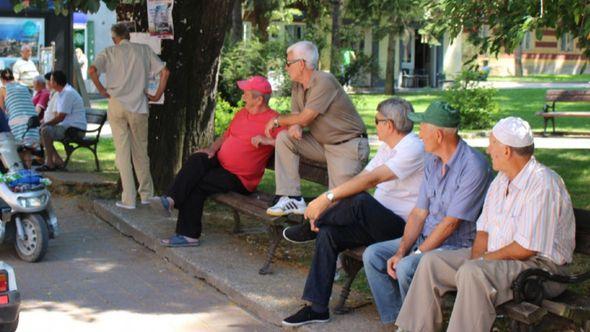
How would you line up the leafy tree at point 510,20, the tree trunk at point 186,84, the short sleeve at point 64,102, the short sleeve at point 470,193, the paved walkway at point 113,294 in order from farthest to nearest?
the short sleeve at point 64,102 → the tree trunk at point 186,84 → the leafy tree at point 510,20 → the paved walkway at point 113,294 → the short sleeve at point 470,193

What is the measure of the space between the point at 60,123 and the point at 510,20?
7180 mm

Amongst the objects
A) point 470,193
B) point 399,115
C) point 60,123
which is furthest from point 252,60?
point 470,193

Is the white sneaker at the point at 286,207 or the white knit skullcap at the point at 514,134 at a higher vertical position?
the white knit skullcap at the point at 514,134

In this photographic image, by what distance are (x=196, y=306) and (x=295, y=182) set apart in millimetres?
1250

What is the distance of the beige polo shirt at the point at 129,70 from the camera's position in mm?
10188

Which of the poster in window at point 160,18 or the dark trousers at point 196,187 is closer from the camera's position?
the dark trousers at point 196,187

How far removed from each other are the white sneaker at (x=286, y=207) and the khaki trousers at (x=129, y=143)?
301cm

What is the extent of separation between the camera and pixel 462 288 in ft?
17.1

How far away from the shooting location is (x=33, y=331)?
6.56 m

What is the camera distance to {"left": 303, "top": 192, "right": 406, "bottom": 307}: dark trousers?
629cm

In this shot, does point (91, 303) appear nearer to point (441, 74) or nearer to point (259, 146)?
point (259, 146)

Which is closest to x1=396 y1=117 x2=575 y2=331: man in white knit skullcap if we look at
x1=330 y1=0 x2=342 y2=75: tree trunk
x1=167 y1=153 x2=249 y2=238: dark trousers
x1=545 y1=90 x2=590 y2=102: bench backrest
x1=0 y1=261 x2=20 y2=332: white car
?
x1=0 y1=261 x2=20 y2=332: white car

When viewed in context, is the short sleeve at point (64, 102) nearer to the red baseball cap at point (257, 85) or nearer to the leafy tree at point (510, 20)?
the leafy tree at point (510, 20)

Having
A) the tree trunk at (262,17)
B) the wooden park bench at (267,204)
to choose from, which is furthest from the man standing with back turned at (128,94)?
the tree trunk at (262,17)
